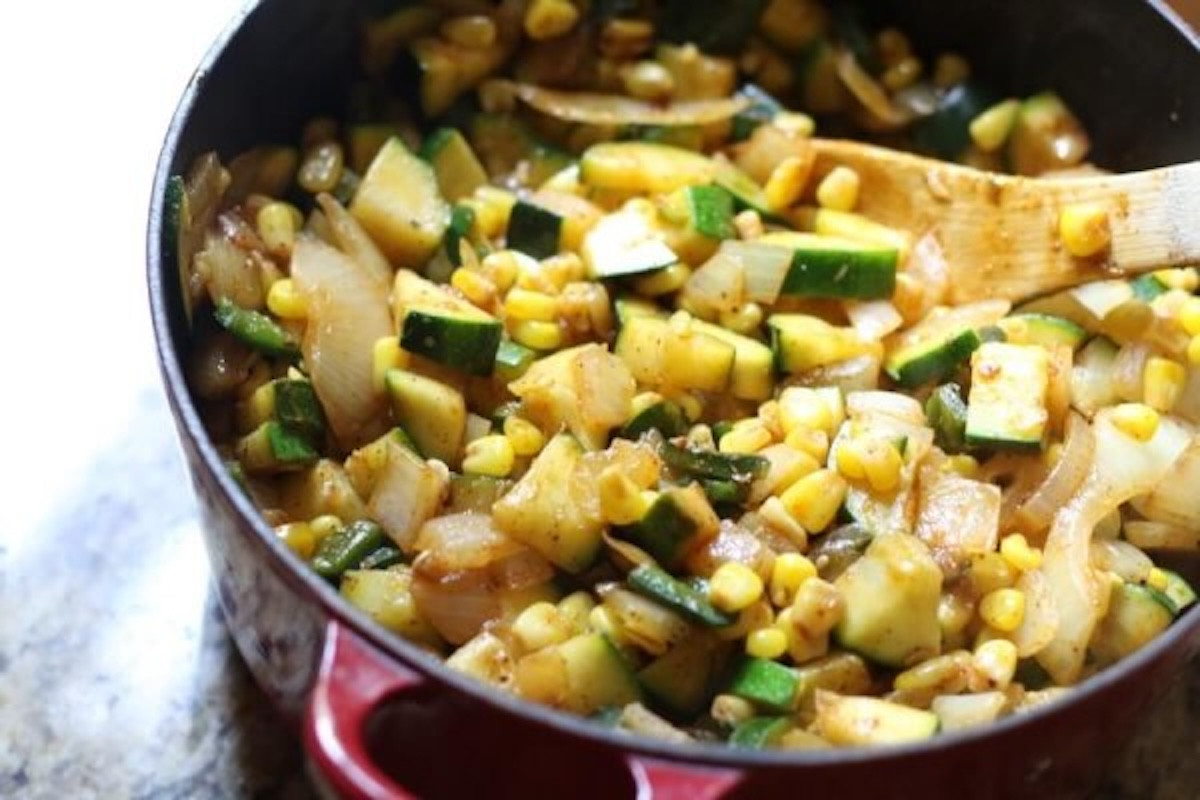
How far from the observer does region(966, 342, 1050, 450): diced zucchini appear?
1.87 meters

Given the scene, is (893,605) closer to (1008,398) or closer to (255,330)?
(1008,398)

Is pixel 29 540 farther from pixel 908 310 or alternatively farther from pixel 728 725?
pixel 908 310

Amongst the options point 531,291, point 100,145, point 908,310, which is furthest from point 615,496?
point 100,145

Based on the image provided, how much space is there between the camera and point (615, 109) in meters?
2.27

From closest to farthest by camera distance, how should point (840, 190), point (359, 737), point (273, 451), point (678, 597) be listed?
point (359, 737) → point (678, 597) → point (273, 451) → point (840, 190)

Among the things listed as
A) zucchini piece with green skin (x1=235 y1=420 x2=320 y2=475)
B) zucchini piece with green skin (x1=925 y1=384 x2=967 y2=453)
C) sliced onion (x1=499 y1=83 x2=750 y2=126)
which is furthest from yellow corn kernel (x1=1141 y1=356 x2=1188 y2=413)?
zucchini piece with green skin (x1=235 y1=420 x2=320 y2=475)

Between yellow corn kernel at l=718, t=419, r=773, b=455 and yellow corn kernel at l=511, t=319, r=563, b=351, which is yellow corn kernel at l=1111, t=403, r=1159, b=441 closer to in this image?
yellow corn kernel at l=718, t=419, r=773, b=455

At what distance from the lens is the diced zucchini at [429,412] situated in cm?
186

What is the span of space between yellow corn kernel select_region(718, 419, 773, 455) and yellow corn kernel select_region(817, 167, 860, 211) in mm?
413

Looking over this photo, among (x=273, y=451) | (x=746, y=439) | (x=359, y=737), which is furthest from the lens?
(x=746, y=439)

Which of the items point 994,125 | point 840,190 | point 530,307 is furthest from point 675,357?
point 994,125

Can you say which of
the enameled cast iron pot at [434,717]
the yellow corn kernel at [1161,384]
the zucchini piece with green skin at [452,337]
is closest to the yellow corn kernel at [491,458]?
the zucchini piece with green skin at [452,337]

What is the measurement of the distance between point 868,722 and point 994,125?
3.34 feet

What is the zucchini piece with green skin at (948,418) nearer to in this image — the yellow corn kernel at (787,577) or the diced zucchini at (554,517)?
the yellow corn kernel at (787,577)
